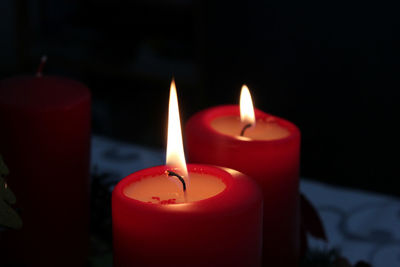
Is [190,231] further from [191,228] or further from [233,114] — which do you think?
[233,114]

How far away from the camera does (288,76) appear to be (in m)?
1.95

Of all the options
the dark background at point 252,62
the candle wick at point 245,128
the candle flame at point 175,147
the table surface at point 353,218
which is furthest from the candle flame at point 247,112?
the dark background at point 252,62

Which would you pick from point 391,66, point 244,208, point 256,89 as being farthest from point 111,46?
point 244,208

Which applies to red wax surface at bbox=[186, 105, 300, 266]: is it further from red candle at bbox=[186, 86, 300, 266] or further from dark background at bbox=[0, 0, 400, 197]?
dark background at bbox=[0, 0, 400, 197]

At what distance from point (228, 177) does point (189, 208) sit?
68 mm

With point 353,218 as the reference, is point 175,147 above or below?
above

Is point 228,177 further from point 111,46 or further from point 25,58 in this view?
point 25,58

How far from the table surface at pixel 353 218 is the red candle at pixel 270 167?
224mm

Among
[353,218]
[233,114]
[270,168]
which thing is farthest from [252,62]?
[270,168]

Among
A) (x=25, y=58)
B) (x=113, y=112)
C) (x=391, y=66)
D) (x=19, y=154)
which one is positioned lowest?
(x=113, y=112)

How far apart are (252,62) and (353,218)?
1286 mm

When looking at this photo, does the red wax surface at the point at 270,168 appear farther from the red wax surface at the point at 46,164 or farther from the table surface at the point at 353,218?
the table surface at the point at 353,218

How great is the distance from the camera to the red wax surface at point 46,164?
506 millimetres

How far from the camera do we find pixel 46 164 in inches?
20.3
